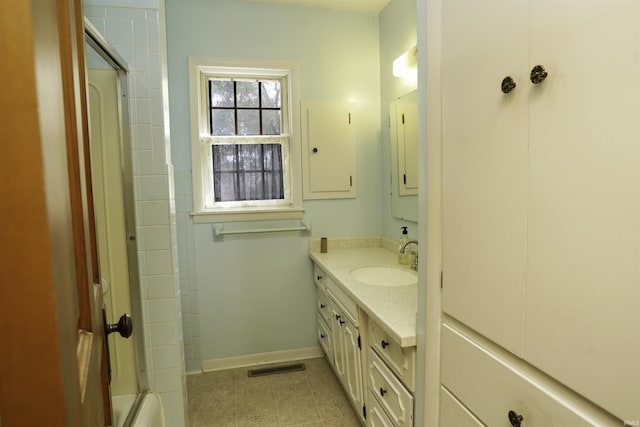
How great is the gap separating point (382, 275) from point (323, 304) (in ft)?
1.80

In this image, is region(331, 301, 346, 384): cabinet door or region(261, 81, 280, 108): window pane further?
region(261, 81, 280, 108): window pane

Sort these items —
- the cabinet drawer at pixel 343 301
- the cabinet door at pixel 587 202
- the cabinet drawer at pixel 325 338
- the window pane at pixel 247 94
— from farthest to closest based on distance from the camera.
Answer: the window pane at pixel 247 94 < the cabinet drawer at pixel 325 338 < the cabinet drawer at pixel 343 301 < the cabinet door at pixel 587 202

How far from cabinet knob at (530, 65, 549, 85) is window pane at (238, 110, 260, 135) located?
6.96 feet

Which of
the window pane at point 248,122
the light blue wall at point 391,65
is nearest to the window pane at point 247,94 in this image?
the window pane at point 248,122

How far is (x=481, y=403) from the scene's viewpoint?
34.4 inches

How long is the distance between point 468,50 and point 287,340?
2.35 meters

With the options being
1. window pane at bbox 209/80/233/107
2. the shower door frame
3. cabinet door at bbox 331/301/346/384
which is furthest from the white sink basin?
window pane at bbox 209/80/233/107

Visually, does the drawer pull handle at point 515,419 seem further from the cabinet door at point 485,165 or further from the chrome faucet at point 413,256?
the chrome faucet at point 413,256

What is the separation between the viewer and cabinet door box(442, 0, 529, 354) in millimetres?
732

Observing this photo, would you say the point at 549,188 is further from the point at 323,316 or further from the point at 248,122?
the point at 248,122

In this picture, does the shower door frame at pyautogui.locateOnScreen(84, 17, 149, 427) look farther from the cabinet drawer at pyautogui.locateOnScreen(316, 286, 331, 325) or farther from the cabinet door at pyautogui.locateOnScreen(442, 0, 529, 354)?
the cabinet door at pyautogui.locateOnScreen(442, 0, 529, 354)

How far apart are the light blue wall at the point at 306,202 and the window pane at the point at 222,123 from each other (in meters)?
0.21

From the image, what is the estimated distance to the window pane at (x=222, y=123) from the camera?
8.20 feet

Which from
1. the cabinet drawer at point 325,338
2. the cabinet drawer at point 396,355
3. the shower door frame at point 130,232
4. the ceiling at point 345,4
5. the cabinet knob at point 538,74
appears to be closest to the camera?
the cabinet knob at point 538,74
